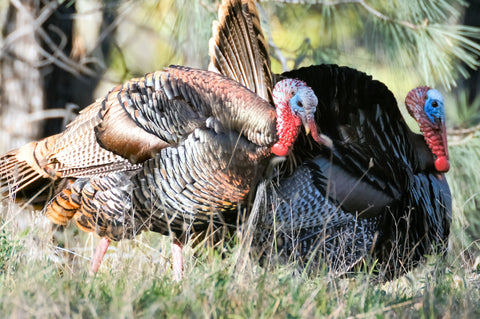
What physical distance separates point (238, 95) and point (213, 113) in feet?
0.52

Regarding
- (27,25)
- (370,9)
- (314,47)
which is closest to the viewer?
(370,9)

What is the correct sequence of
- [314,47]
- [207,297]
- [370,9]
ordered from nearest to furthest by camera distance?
1. [207,297]
2. [370,9]
3. [314,47]

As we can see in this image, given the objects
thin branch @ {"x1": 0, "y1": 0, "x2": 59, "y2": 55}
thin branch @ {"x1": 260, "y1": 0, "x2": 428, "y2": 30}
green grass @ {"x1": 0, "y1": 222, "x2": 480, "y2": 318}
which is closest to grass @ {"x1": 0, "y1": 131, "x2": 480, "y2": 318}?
green grass @ {"x1": 0, "y1": 222, "x2": 480, "y2": 318}

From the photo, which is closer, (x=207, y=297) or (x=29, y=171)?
(x=207, y=297)

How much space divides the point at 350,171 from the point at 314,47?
160 centimetres

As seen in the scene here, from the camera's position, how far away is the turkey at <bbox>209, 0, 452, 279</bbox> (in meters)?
3.59

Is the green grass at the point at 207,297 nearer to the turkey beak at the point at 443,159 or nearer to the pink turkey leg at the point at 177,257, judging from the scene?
the pink turkey leg at the point at 177,257

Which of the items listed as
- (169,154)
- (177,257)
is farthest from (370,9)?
(177,257)

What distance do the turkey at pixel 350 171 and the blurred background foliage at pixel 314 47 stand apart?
587mm

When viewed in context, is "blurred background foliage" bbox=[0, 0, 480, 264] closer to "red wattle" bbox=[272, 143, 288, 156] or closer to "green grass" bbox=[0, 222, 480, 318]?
"red wattle" bbox=[272, 143, 288, 156]

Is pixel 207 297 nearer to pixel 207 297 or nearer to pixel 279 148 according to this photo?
pixel 207 297

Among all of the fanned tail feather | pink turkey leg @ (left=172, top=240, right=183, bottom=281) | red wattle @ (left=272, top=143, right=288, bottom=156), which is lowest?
pink turkey leg @ (left=172, top=240, right=183, bottom=281)

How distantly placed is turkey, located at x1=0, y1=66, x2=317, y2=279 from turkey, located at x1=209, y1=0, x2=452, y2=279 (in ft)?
0.91

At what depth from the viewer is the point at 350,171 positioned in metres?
3.65
